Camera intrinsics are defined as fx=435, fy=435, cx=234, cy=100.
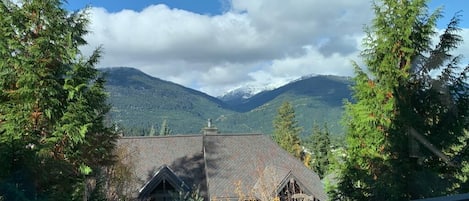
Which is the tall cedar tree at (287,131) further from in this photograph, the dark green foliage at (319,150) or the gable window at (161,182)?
the gable window at (161,182)

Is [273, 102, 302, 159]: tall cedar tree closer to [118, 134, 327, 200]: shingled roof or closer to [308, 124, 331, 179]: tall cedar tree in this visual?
[308, 124, 331, 179]: tall cedar tree

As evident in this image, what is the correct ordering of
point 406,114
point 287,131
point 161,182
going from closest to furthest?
point 406,114
point 161,182
point 287,131

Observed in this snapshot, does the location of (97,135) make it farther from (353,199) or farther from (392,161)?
(392,161)

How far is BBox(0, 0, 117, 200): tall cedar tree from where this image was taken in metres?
9.99

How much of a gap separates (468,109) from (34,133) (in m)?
10.8

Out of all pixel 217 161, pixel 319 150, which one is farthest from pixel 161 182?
pixel 319 150

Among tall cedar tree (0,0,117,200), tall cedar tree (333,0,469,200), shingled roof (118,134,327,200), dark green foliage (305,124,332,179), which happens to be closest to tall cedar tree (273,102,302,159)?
dark green foliage (305,124,332,179)

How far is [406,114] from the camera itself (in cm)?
1112

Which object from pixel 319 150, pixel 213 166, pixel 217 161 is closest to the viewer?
pixel 213 166

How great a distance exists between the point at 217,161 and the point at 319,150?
90.4 feet

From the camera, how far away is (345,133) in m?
12.9

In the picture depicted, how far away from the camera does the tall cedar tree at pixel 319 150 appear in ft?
157

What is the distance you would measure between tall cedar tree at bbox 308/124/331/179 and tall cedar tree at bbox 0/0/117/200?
38.7 m

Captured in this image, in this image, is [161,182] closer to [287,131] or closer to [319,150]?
[319,150]
